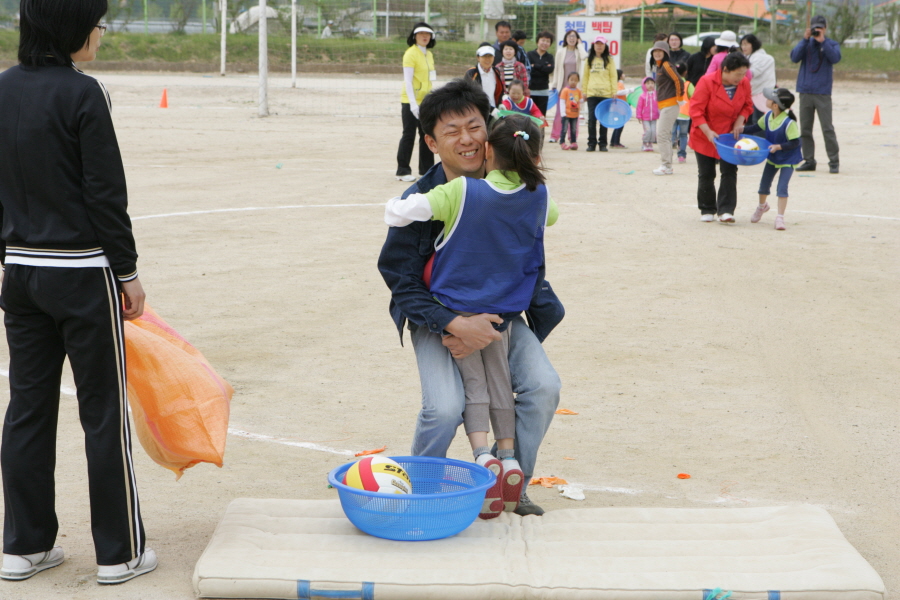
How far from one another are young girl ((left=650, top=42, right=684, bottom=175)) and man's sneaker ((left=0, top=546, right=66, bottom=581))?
37.9 feet

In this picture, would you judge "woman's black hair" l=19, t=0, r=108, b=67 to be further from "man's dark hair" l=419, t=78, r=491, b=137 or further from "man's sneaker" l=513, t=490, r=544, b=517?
"man's sneaker" l=513, t=490, r=544, b=517

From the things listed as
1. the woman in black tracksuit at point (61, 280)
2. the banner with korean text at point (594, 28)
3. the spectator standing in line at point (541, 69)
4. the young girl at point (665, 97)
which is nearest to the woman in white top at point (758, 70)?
the young girl at point (665, 97)

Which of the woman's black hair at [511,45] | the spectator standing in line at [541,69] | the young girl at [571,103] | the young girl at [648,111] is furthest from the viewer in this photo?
the young girl at [571,103]

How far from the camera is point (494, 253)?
3496mm

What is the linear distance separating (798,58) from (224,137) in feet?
31.6

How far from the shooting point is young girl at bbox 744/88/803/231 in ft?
30.9

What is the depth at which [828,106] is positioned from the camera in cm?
1349

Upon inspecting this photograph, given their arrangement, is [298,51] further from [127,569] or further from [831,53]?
[127,569]

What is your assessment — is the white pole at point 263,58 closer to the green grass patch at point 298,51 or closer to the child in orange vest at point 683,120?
the child in orange vest at point 683,120

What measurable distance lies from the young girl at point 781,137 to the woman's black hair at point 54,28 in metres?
7.68

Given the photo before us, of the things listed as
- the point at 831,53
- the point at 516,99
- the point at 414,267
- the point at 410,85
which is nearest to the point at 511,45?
the point at 516,99

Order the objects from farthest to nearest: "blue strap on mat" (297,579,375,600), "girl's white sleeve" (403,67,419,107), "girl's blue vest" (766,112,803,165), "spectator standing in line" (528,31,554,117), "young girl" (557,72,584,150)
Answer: "young girl" (557,72,584,150), "spectator standing in line" (528,31,554,117), "girl's white sleeve" (403,67,419,107), "girl's blue vest" (766,112,803,165), "blue strap on mat" (297,579,375,600)

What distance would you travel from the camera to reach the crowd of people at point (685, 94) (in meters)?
9.72

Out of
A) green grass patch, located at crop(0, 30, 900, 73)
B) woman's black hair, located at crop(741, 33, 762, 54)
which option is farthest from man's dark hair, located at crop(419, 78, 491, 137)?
green grass patch, located at crop(0, 30, 900, 73)
